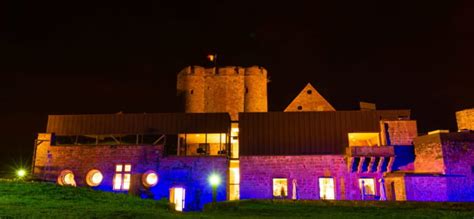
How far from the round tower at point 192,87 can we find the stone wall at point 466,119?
16.5m

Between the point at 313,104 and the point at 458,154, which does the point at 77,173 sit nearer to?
the point at 313,104

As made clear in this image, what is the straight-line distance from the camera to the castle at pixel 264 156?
60.9 feet

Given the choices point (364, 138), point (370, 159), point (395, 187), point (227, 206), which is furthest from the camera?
point (364, 138)

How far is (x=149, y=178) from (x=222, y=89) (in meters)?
10.3

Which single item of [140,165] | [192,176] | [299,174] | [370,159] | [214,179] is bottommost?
[214,179]

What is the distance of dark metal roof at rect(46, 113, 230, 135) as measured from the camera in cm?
2147

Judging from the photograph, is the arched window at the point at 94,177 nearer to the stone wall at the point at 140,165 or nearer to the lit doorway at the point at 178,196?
the stone wall at the point at 140,165

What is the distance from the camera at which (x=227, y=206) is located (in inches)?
566

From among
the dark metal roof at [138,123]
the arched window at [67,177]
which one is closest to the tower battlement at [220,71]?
the dark metal roof at [138,123]

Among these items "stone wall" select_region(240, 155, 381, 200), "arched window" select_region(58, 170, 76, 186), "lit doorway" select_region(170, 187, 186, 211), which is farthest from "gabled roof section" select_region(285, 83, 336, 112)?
"arched window" select_region(58, 170, 76, 186)

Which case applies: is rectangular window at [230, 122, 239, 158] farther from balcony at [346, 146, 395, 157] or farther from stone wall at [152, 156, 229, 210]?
balcony at [346, 146, 395, 157]

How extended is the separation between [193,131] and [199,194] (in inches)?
139

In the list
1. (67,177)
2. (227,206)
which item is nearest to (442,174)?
(227,206)

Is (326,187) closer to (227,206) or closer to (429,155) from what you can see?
(429,155)
